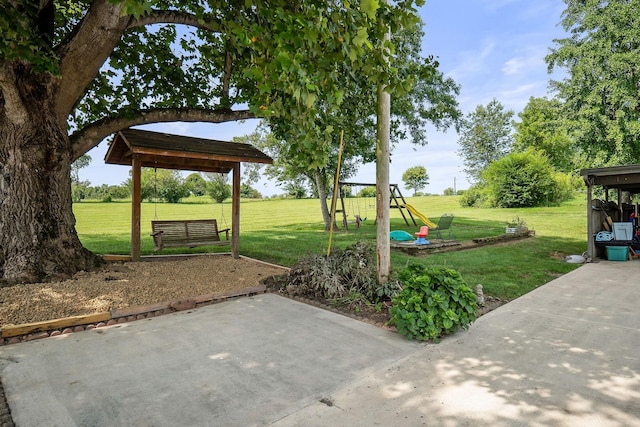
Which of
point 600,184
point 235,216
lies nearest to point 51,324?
point 235,216

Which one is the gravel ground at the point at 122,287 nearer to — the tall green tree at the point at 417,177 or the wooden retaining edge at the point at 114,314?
the wooden retaining edge at the point at 114,314

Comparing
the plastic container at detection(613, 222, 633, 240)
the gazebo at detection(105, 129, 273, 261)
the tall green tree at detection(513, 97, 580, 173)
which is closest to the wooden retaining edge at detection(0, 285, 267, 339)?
the gazebo at detection(105, 129, 273, 261)

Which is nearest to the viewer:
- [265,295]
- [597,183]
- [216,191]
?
[265,295]

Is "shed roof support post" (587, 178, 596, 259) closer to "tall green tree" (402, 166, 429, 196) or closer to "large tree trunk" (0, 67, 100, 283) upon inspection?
"large tree trunk" (0, 67, 100, 283)

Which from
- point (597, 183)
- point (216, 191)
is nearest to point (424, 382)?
point (597, 183)

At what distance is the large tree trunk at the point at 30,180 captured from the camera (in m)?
5.04

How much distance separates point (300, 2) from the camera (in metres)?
Result: 3.60

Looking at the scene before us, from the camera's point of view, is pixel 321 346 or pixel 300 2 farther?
pixel 300 2

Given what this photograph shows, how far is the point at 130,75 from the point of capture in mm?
8031

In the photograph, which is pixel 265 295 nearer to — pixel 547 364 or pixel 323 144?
pixel 323 144

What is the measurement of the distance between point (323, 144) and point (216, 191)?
27.1m

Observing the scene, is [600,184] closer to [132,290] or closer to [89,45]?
[132,290]

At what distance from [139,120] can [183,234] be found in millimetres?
2812

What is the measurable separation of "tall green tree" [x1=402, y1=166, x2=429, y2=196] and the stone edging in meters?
75.1
